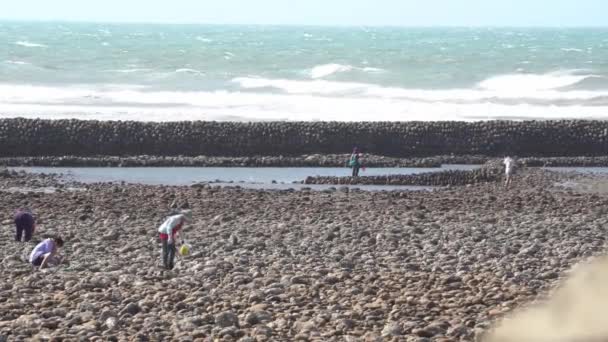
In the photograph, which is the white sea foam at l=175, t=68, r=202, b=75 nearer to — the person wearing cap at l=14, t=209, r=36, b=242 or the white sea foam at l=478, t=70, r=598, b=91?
the white sea foam at l=478, t=70, r=598, b=91

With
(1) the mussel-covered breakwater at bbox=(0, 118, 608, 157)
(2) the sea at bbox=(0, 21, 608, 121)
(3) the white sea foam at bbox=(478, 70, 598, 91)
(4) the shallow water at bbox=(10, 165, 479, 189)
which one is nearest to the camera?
(4) the shallow water at bbox=(10, 165, 479, 189)

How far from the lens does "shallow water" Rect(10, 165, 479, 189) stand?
28.9m

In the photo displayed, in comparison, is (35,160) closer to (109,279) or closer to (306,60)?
(109,279)

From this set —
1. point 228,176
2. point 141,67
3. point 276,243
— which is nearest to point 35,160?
point 228,176

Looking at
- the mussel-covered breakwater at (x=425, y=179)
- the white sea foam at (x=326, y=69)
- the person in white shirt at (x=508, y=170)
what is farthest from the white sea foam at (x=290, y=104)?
the person in white shirt at (x=508, y=170)

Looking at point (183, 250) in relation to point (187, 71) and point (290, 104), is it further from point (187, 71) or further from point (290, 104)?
point (187, 71)

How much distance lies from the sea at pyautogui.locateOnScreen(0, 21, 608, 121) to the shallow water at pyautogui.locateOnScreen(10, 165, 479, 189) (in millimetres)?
11995

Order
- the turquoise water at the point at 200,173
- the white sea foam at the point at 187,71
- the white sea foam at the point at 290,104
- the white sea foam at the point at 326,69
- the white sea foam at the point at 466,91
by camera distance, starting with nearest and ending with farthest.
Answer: the turquoise water at the point at 200,173 < the white sea foam at the point at 290,104 < the white sea foam at the point at 466,91 < the white sea foam at the point at 187,71 < the white sea foam at the point at 326,69

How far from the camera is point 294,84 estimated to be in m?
62.1

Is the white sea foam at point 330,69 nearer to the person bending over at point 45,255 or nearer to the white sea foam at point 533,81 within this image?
the white sea foam at point 533,81

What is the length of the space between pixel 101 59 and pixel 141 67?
6871 mm

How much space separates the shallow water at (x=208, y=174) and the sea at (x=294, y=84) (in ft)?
39.4

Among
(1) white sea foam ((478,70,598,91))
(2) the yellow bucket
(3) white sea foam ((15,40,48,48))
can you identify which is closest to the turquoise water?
(2) the yellow bucket

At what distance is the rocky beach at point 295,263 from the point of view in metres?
12.1
